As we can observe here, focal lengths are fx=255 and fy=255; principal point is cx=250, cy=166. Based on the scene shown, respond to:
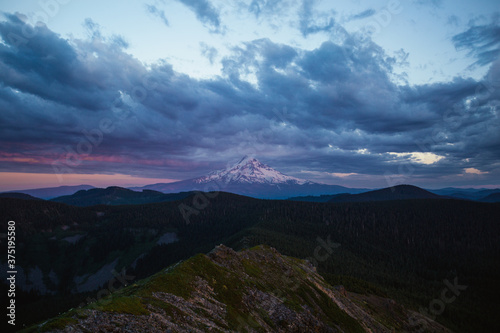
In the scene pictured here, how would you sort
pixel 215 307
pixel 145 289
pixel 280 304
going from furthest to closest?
1. pixel 280 304
2. pixel 215 307
3. pixel 145 289

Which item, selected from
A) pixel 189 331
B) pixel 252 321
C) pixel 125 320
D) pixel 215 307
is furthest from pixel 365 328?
pixel 125 320

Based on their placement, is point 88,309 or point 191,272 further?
point 191,272

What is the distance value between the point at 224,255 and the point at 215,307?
17412 millimetres

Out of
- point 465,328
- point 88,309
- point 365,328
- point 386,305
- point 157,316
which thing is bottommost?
point 465,328

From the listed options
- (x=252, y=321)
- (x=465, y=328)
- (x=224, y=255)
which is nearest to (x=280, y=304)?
(x=252, y=321)

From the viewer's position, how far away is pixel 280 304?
4450 centimetres

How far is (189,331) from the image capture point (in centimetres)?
2706

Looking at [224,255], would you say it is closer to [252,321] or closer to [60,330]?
[252,321]

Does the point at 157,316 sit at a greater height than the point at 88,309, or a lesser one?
lesser

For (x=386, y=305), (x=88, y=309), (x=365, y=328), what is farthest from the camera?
(x=386, y=305)

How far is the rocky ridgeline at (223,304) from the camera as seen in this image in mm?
24594

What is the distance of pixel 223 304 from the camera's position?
36406mm

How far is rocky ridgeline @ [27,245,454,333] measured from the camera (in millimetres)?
24594

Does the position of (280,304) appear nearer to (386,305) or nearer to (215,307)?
(215,307)
